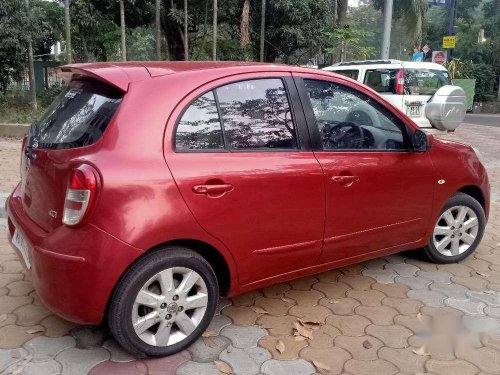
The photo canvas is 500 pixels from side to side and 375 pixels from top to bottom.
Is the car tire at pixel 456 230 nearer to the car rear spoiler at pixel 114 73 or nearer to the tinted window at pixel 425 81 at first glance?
A: the car rear spoiler at pixel 114 73

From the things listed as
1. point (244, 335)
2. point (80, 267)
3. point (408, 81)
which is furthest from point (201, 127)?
point (408, 81)

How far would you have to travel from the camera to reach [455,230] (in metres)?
3.94

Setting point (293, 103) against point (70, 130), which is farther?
point (293, 103)

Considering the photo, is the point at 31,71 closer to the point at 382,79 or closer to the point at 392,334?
the point at 382,79

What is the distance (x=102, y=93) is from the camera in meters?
2.62

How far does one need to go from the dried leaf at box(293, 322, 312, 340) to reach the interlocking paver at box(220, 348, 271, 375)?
0.29 m

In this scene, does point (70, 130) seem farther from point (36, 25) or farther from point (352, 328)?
point (36, 25)

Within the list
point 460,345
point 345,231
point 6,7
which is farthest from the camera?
point 6,7

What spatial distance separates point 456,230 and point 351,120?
1387mm

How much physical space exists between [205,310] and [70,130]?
1.21 metres

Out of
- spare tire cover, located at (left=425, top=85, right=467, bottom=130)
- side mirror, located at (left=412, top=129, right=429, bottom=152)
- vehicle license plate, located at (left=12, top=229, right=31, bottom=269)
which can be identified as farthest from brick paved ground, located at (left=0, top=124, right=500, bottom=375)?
spare tire cover, located at (left=425, top=85, right=467, bottom=130)

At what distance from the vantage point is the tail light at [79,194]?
231 cm

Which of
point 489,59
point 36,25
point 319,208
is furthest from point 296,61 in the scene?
point 319,208

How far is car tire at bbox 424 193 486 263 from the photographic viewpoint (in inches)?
152
